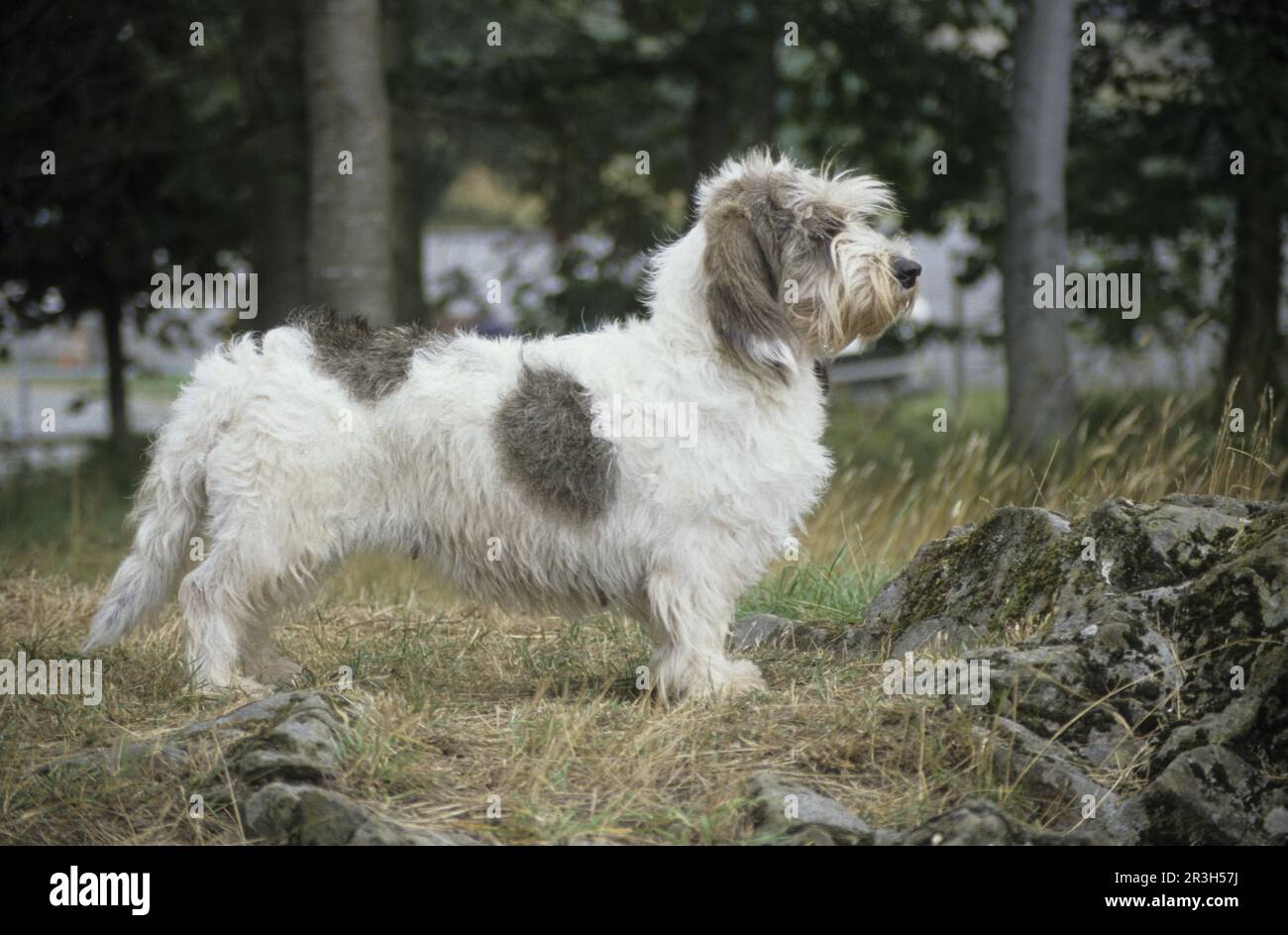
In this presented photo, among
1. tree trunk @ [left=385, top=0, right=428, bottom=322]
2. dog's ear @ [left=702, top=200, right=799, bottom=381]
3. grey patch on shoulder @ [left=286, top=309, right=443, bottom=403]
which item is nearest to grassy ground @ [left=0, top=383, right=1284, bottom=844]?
grey patch on shoulder @ [left=286, top=309, right=443, bottom=403]

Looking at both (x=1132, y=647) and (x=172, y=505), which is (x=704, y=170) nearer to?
(x=172, y=505)

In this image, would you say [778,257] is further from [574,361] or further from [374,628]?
[374,628]

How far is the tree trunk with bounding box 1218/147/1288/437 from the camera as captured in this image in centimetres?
1105

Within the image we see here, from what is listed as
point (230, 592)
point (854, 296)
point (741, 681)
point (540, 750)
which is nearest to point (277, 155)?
point (230, 592)

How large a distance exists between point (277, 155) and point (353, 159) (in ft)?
10.7

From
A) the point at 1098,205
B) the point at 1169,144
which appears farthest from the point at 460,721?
the point at 1098,205

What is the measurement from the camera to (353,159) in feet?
30.1

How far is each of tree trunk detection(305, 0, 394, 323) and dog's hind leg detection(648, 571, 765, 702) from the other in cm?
441

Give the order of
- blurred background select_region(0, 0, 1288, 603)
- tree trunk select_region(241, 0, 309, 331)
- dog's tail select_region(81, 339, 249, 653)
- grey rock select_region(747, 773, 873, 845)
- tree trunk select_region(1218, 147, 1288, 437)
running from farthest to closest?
tree trunk select_region(241, 0, 309, 331) < tree trunk select_region(1218, 147, 1288, 437) < blurred background select_region(0, 0, 1288, 603) < dog's tail select_region(81, 339, 249, 653) < grey rock select_region(747, 773, 873, 845)

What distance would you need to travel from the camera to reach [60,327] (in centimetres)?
1519

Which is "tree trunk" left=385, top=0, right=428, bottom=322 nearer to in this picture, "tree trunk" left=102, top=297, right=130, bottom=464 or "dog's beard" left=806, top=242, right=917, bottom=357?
"tree trunk" left=102, top=297, right=130, bottom=464

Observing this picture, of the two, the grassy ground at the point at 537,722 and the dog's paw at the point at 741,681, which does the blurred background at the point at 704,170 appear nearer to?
the grassy ground at the point at 537,722

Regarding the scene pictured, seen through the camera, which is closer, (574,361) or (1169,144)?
(574,361)
